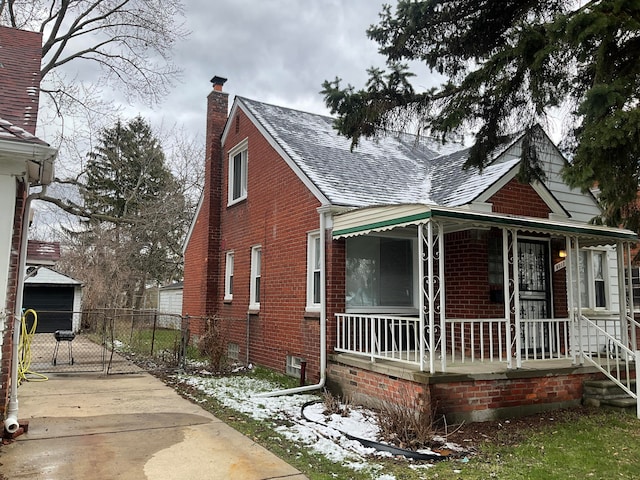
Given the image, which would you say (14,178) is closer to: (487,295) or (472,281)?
(472,281)

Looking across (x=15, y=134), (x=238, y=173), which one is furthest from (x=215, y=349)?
(x=15, y=134)

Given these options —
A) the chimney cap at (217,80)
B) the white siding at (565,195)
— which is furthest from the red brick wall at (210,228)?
the white siding at (565,195)

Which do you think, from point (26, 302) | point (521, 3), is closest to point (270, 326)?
point (521, 3)

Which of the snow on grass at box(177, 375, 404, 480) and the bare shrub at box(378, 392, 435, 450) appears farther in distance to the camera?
the bare shrub at box(378, 392, 435, 450)

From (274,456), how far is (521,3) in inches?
275

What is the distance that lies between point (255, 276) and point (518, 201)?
6.31m

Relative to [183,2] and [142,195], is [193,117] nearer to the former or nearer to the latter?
[142,195]

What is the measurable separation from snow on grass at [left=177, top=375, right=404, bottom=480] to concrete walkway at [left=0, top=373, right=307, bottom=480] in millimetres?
579

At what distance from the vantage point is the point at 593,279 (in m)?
11.0

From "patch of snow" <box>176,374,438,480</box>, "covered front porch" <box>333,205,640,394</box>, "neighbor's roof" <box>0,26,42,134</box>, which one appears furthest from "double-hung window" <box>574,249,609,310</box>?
"neighbor's roof" <box>0,26,42,134</box>

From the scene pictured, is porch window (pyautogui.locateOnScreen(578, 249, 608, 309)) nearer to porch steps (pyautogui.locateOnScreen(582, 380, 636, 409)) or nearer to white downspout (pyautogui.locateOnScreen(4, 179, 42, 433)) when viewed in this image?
porch steps (pyautogui.locateOnScreen(582, 380, 636, 409))

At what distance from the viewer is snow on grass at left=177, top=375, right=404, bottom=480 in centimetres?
548

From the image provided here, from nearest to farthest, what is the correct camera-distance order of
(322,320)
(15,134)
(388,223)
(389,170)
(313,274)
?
(15,134) < (388,223) < (322,320) < (313,274) < (389,170)

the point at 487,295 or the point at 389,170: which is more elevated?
the point at 389,170
